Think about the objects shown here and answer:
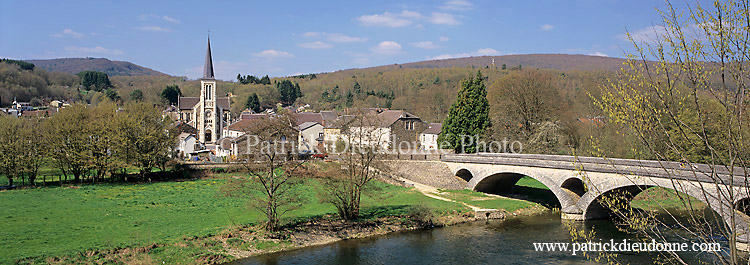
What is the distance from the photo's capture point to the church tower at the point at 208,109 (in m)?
75.9

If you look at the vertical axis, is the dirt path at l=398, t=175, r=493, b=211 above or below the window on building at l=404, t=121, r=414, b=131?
below

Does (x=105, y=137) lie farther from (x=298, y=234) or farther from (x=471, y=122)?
(x=471, y=122)

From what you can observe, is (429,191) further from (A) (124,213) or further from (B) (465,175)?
(A) (124,213)

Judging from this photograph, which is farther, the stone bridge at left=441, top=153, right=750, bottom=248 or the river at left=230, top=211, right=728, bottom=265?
the stone bridge at left=441, top=153, right=750, bottom=248

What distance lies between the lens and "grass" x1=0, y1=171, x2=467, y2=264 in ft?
75.6

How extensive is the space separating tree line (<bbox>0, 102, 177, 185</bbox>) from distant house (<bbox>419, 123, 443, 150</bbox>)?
3036 centimetres

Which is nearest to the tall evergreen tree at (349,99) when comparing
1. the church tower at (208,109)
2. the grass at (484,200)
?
the church tower at (208,109)

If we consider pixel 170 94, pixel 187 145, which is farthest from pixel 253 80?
pixel 187 145

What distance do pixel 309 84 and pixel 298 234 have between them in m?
127

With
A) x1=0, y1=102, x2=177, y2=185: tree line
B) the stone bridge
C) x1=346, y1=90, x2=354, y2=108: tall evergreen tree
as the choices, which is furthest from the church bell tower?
the stone bridge

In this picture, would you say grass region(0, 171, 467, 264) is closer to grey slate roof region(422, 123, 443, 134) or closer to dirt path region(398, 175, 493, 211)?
dirt path region(398, 175, 493, 211)

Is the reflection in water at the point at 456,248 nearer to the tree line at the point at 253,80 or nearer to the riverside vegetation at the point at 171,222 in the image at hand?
the riverside vegetation at the point at 171,222

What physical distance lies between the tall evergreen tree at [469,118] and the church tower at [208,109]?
40.6 meters

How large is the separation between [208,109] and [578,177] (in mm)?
58900
